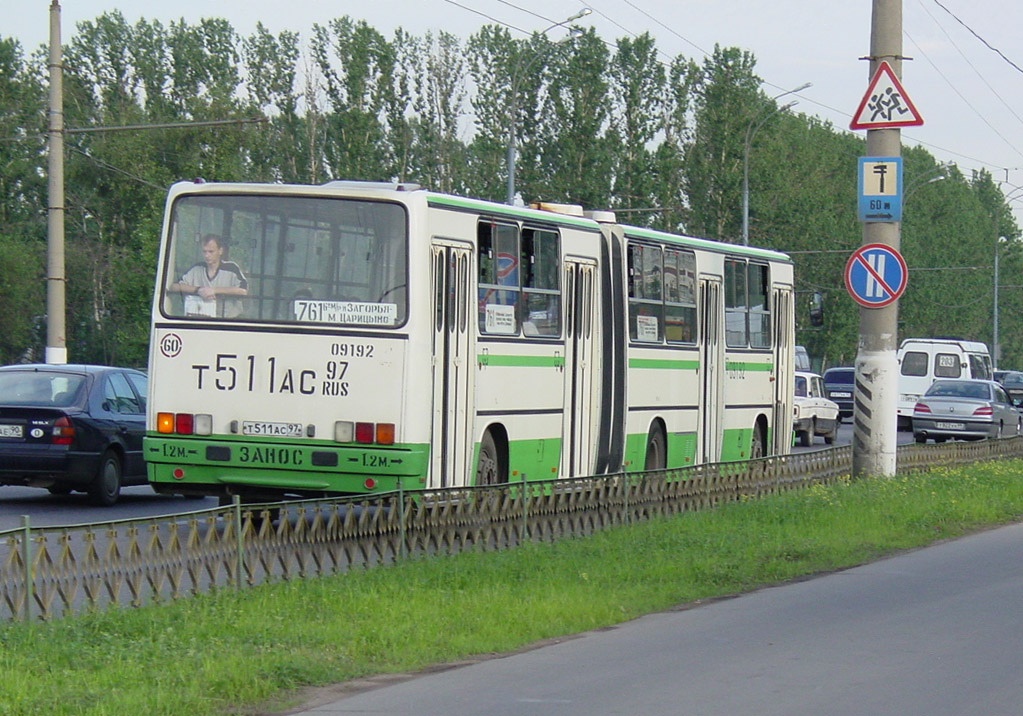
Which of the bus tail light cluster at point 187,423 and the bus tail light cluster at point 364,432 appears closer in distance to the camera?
the bus tail light cluster at point 364,432

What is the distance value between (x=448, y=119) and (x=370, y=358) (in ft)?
173

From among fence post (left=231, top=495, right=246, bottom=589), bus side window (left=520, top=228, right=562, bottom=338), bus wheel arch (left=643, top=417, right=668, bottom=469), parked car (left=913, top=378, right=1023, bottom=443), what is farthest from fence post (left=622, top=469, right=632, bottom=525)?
parked car (left=913, top=378, right=1023, bottom=443)

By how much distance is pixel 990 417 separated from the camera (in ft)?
120

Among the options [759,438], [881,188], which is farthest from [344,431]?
[759,438]

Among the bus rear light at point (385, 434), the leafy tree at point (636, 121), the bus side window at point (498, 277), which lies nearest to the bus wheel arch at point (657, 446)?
the bus side window at point (498, 277)

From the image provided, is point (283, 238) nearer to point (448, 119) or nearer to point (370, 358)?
point (370, 358)

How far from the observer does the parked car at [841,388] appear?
51.2 metres

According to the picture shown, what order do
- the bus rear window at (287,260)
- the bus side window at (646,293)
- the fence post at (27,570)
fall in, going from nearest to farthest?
the fence post at (27,570) → the bus rear window at (287,260) → the bus side window at (646,293)

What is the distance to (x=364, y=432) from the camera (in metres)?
14.2

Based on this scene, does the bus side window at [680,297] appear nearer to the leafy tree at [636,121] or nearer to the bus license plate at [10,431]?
the bus license plate at [10,431]

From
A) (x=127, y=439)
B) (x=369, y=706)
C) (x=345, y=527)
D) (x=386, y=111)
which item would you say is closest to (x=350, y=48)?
(x=386, y=111)

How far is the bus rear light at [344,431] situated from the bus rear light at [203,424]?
1.21 m

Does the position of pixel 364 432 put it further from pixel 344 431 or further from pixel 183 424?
pixel 183 424

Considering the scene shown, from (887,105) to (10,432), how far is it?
1045 cm
